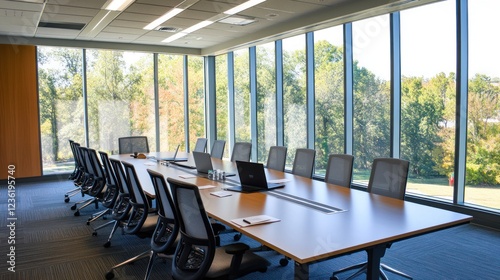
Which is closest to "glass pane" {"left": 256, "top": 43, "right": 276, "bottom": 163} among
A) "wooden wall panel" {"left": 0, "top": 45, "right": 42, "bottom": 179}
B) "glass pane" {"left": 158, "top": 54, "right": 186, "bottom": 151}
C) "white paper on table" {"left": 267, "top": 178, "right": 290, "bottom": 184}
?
"glass pane" {"left": 158, "top": 54, "right": 186, "bottom": 151}

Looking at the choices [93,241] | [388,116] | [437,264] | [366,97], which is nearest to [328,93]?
[366,97]

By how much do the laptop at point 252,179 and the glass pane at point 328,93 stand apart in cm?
359

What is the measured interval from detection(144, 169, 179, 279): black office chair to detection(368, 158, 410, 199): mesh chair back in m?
1.93

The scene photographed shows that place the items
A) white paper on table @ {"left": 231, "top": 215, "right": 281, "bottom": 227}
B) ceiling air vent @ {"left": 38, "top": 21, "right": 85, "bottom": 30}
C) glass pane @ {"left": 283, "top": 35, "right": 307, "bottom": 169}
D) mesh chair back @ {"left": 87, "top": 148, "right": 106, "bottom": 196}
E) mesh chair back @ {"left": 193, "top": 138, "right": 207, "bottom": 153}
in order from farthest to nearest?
glass pane @ {"left": 283, "top": 35, "right": 307, "bottom": 169} → mesh chair back @ {"left": 193, "top": 138, "right": 207, "bottom": 153} → ceiling air vent @ {"left": 38, "top": 21, "right": 85, "bottom": 30} → mesh chair back @ {"left": 87, "top": 148, "right": 106, "bottom": 196} → white paper on table @ {"left": 231, "top": 215, "right": 281, "bottom": 227}

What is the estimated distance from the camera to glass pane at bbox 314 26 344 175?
727cm

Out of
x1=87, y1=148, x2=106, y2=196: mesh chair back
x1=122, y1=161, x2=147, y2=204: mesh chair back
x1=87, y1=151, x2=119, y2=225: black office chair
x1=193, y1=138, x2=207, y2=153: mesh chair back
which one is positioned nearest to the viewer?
x1=122, y1=161, x2=147, y2=204: mesh chair back

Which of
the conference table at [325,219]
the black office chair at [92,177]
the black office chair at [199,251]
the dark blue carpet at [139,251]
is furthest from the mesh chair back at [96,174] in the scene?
the black office chair at [199,251]

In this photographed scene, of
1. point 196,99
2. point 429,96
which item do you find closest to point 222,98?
point 196,99

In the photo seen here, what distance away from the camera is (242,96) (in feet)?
32.8

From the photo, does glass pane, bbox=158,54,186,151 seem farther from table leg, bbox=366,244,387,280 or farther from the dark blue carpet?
table leg, bbox=366,244,387,280

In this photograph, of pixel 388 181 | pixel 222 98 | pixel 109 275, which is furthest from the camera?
pixel 222 98

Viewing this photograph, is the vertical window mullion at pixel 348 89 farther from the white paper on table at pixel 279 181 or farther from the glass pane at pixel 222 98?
the glass pane at pixel 222 98

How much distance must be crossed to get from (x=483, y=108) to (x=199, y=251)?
14.1 feet

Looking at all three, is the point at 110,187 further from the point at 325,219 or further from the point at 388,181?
the point at 388,181
